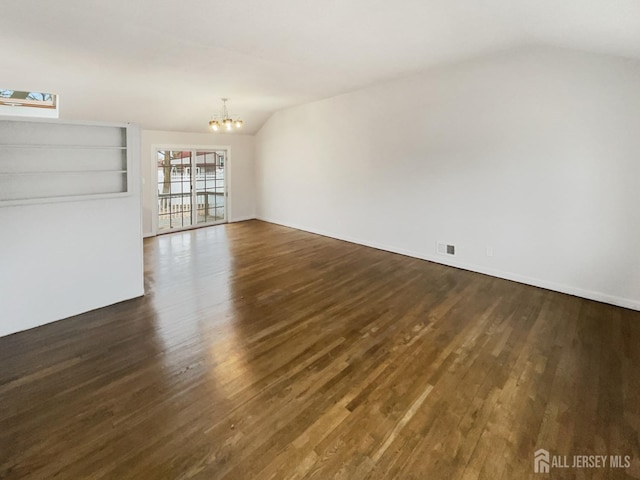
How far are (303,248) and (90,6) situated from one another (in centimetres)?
434

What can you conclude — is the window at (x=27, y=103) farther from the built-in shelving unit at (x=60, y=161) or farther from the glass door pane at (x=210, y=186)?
the glass door pane at (x=210, y=186)

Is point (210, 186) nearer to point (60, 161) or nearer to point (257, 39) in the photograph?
point (60, 161)

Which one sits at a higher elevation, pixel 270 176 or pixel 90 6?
pixel 90 6

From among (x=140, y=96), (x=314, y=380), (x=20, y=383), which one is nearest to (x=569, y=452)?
(x=314, y=380)

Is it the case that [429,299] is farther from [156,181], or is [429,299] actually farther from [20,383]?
[156,181]

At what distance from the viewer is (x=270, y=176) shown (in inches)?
334

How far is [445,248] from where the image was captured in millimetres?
5215

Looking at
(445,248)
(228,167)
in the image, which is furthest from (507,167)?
(228,167)

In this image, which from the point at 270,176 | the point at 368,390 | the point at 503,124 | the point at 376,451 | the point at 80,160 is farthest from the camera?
the point at 270,176

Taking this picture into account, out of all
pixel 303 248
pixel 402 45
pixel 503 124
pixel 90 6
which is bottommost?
pixel 303 248

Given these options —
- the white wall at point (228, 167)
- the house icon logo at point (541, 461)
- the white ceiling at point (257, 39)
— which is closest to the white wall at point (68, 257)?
the white ceiling at point (257, 39)

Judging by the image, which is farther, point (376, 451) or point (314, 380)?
point (314, 380)

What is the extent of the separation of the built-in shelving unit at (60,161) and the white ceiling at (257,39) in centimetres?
89

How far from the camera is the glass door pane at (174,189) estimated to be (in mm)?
7406
